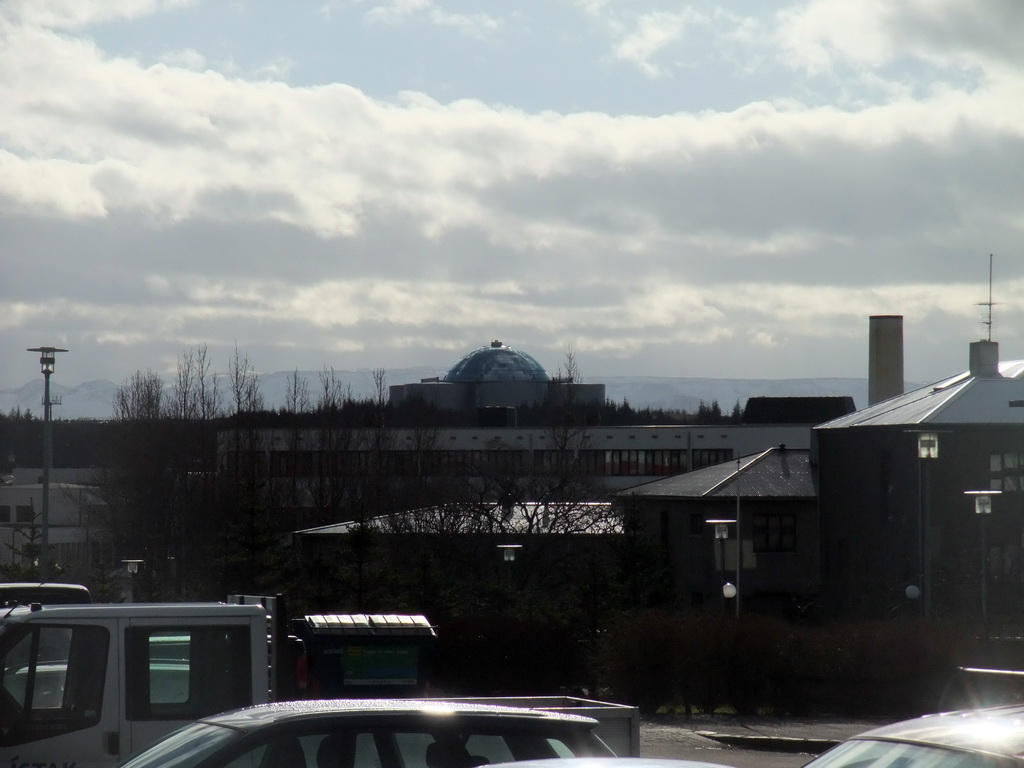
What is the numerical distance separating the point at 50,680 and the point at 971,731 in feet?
22.1

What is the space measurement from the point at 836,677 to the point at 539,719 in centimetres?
2095

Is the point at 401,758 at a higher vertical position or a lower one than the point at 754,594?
higher

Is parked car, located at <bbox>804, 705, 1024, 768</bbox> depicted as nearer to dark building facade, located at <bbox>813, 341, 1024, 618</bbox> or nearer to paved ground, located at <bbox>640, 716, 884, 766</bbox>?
paved ground, located at <bbox>640, 716, 884, 766</bbox>

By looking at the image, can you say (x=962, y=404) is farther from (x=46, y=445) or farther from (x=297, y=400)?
(x=297, y=400)

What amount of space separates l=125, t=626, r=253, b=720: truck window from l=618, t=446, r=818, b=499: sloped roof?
153 ft

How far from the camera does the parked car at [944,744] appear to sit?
4918mm

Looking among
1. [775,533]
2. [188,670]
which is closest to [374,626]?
[188,670]

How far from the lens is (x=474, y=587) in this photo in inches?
1612

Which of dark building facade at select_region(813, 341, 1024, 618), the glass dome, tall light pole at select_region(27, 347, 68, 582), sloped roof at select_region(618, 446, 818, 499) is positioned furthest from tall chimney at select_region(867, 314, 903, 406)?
the glass dome

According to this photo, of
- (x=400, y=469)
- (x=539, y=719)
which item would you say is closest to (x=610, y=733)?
(x=539, y=719)

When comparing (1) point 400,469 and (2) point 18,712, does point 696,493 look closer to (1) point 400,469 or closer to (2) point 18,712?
(1) point 400,469

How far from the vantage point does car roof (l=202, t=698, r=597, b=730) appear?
617 cm

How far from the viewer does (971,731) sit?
5.18 metres

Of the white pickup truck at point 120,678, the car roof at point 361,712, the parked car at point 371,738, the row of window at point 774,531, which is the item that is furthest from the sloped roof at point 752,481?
the parked car at point 371,738
